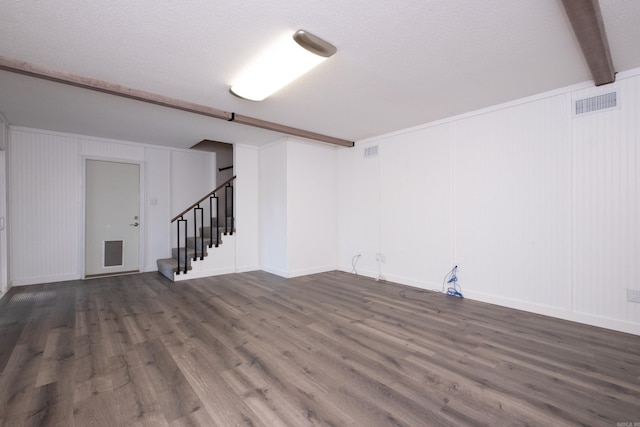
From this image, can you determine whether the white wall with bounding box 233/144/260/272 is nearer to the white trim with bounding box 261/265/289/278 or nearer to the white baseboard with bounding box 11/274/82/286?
the white trim with bounding box 261/265/289/278

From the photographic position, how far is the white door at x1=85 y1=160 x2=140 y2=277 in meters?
5.32

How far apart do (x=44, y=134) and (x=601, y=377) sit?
24.8ft

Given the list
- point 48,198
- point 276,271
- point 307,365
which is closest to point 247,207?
point 276,271

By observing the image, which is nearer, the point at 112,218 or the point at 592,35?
the point at 592,35

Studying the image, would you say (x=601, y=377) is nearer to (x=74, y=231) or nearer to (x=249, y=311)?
(x=249, y=311)

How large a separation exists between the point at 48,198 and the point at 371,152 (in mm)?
5592

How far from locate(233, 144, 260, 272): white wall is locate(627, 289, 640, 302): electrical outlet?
5341mm

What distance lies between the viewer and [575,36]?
2.17m

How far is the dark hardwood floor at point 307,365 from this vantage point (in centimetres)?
171

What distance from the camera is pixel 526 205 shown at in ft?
11.5

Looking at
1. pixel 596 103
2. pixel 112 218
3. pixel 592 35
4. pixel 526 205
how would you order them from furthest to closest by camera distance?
pixel 112 218, pixel 526 205, pixel 596 103, pixel 592 35

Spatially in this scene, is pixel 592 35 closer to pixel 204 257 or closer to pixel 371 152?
pixel 371 152

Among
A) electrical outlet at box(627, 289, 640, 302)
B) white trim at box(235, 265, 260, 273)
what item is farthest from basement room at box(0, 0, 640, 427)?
white trim at box(235, 265, 260, 273)

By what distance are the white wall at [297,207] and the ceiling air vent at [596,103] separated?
12.5 feet
